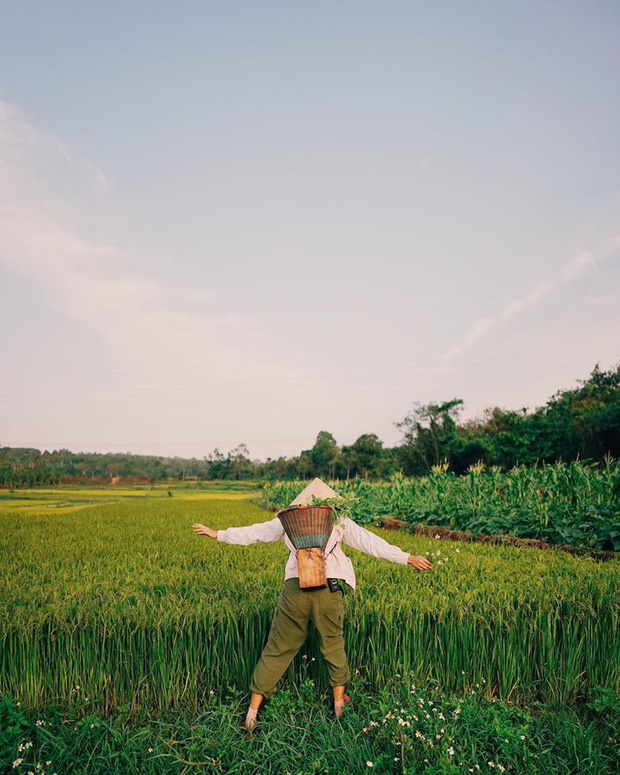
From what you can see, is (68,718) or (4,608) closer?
(68,718)

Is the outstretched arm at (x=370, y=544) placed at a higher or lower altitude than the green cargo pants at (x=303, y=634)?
higher

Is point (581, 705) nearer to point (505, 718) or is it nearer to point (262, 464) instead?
point (505, 718)

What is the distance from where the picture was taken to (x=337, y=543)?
3.81m

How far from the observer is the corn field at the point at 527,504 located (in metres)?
9.39

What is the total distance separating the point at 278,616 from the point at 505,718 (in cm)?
148

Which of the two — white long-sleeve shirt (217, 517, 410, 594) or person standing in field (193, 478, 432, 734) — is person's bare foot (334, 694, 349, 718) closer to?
person standing in field (193, 478, 432, 734)

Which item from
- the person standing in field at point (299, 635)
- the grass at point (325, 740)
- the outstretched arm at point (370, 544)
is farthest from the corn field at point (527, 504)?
the grass at point (325, 740)

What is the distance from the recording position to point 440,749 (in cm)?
296

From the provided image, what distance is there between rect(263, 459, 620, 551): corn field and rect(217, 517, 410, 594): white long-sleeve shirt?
366 cm

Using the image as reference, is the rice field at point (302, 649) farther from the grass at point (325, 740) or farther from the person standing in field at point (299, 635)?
the person standing in field at point (299, 635)

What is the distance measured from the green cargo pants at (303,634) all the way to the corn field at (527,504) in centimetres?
401

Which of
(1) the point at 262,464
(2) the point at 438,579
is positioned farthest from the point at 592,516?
(1) the point at 262,464

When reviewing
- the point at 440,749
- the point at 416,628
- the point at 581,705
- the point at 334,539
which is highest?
the point at 334,539

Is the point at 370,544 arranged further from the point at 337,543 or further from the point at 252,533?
the point at 252,533
